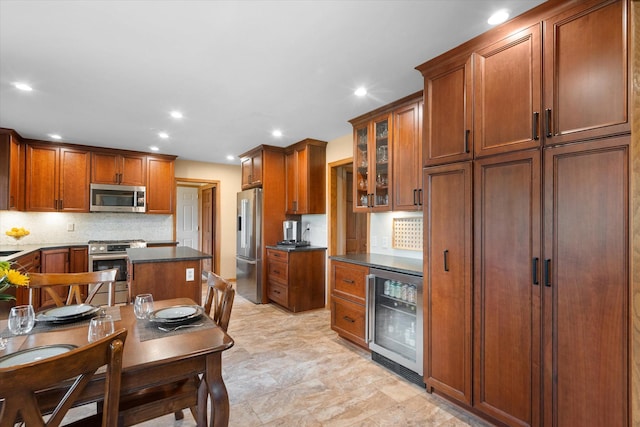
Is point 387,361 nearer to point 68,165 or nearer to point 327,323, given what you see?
point 327,323

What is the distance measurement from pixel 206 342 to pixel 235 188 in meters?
5.45

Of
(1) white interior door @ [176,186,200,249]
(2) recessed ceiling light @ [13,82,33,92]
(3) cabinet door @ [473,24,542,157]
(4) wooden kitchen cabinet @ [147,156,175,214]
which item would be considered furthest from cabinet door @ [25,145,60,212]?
(3) cabinet door @ [473,24,542,157]

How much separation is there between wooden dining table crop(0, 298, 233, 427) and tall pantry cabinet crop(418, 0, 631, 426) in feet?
5.02

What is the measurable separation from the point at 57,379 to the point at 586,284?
7.00ft

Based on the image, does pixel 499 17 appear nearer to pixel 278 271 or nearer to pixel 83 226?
pixel 278 271

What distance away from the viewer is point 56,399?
1091mm

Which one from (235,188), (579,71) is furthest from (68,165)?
(579,71)

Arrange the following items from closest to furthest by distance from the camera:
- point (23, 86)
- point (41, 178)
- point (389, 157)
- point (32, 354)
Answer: point (32, 354)
point (23, 86)
point (389, 157)
point (41, 178)

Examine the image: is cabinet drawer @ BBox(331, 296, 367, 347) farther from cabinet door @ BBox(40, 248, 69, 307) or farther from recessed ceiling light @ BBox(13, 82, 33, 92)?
cabinet door @ BBox(40, 248, 69, 307)

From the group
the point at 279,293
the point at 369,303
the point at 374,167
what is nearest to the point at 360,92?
the point at 374,167

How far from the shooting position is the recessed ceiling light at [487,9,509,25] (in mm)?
1742

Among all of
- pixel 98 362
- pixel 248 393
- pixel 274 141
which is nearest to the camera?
pixel 98 362

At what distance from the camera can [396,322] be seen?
275 centimetres

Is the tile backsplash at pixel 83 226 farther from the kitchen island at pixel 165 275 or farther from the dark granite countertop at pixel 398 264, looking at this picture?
the dark granite countertop at pixel 398 264
